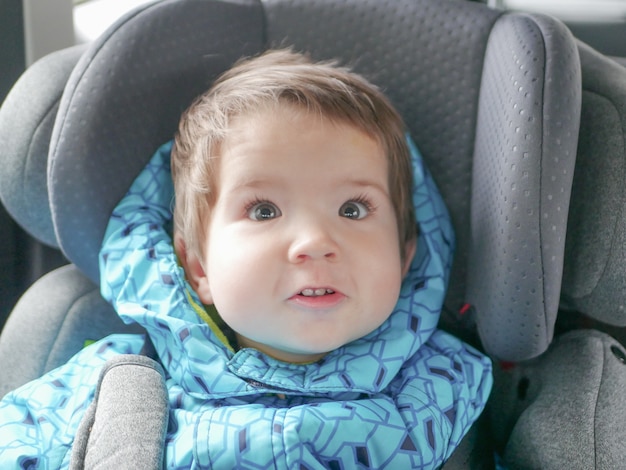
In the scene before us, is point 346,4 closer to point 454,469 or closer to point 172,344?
point 172,344

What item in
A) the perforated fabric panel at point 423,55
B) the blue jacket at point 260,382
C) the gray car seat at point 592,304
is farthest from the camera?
the perforated fabric panel at point 423,55

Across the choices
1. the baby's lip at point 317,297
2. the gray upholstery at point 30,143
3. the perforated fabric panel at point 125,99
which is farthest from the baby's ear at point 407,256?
the gray upholstery at point 30,143

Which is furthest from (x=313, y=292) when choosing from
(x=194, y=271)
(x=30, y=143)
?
(x=30, y=143)

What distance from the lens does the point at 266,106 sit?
1.18m

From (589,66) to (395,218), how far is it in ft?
1.27

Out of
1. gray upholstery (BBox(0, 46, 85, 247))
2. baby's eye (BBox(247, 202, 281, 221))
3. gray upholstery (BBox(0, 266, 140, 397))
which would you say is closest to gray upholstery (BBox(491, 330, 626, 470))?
baby's eye (BBox(247, 202, 281, 221))

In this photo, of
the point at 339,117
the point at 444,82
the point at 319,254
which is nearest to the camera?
the point at 319,254

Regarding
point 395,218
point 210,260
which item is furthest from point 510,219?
point 210,260

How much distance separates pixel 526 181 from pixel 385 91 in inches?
13.3

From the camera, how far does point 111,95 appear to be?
123 centimetres

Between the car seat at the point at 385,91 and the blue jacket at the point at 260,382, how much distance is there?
0.19 ft

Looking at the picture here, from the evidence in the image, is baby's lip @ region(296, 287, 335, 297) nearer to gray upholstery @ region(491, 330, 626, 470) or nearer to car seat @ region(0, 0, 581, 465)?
car seat @ region(0, 0, 581, 465)

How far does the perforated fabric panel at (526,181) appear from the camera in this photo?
3.57ft

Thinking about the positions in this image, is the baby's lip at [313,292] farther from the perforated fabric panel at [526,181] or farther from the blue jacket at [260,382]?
the perforated fabric panel at [526,181]
